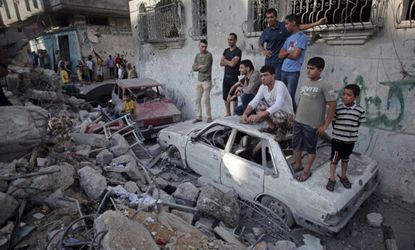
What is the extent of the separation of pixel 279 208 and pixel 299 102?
149 cm

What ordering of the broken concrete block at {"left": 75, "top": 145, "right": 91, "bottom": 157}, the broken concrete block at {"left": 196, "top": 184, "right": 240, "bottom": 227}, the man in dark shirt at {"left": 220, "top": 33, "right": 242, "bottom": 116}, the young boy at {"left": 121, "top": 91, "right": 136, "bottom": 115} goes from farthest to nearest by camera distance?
the young boy at {"left": 121, "top": 91, "right": 136, "bottom": 115} < the man in dark shirt at {"left": 220, "top": 33, "right": 242, "bottom": 116} < the broken concrete block at {"left": 75, "top": 145, "right": 91, "bottom": 157} < the broken concrete block at {"left": 196, "top": 184, "right": 240, "bottom": 227}

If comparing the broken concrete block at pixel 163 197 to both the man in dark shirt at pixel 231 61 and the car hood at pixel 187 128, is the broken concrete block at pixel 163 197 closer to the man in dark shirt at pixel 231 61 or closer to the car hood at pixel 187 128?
the car hood at pixel 187 128

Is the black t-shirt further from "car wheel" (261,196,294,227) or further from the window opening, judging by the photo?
"car wheel" (261,196,294,227)

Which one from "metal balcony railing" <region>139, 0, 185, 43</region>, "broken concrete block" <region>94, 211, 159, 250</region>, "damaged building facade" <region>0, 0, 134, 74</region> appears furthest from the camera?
"damaged building facade" <region>0, 0, 134, 74</region>

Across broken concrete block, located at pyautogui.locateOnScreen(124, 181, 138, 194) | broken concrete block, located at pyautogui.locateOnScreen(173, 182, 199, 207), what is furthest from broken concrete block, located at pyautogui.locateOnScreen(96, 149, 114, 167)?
broken concrete block, located at pyautogui.locateOnScreen(173, 182, 199, 207)

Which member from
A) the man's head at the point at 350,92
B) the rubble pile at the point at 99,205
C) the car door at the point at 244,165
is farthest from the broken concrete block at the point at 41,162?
A: the man's head at the point at 350,92

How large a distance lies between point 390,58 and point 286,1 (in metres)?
2.54

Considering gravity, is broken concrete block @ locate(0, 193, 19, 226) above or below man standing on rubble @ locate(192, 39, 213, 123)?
below

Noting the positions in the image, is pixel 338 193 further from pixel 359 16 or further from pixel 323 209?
pixel 359 16

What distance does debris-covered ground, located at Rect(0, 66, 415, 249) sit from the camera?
3.03 meters

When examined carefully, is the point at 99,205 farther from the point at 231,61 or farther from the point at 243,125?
the point at 231,61

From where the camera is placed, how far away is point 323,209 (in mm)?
3332

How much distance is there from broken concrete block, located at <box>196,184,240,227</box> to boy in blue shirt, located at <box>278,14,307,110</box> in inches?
96.8

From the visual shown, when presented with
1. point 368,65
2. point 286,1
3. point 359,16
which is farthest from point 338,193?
point 286,1
